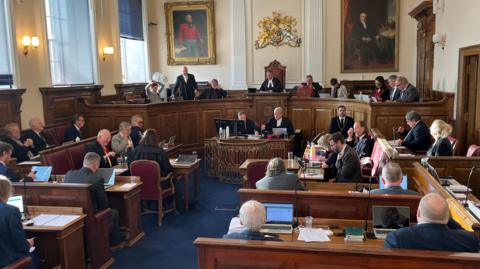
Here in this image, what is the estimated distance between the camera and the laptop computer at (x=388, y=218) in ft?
12.9

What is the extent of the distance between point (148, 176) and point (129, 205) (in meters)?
0.78

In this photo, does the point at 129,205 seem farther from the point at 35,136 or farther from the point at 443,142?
the point at 443,142

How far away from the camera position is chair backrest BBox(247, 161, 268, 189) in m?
6.57

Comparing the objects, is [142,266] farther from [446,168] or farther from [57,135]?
[57,135]

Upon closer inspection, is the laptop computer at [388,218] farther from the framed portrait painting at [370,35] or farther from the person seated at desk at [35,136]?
the framed portrait painting at [370,35]

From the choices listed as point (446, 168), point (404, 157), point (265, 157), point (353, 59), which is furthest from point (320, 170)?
point (353, 59)

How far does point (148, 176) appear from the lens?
6.59 m

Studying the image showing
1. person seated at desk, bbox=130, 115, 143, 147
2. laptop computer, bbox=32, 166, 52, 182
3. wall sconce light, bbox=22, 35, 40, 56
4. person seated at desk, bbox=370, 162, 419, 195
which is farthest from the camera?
person seated at desk, bbox=130, 115, 143, 147

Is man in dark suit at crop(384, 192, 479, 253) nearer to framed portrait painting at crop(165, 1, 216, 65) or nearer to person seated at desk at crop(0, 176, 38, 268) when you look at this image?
person seated at desk at crop(0, 176, 38, 268)

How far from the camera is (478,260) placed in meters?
2.68

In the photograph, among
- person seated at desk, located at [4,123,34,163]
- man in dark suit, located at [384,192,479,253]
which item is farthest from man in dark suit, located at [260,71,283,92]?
man in dark suit, located at [384,192,479,253]

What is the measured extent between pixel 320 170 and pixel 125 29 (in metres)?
8.79

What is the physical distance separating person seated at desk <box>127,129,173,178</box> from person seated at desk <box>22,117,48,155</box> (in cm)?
223

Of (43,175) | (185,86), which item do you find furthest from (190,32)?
(43,175)
